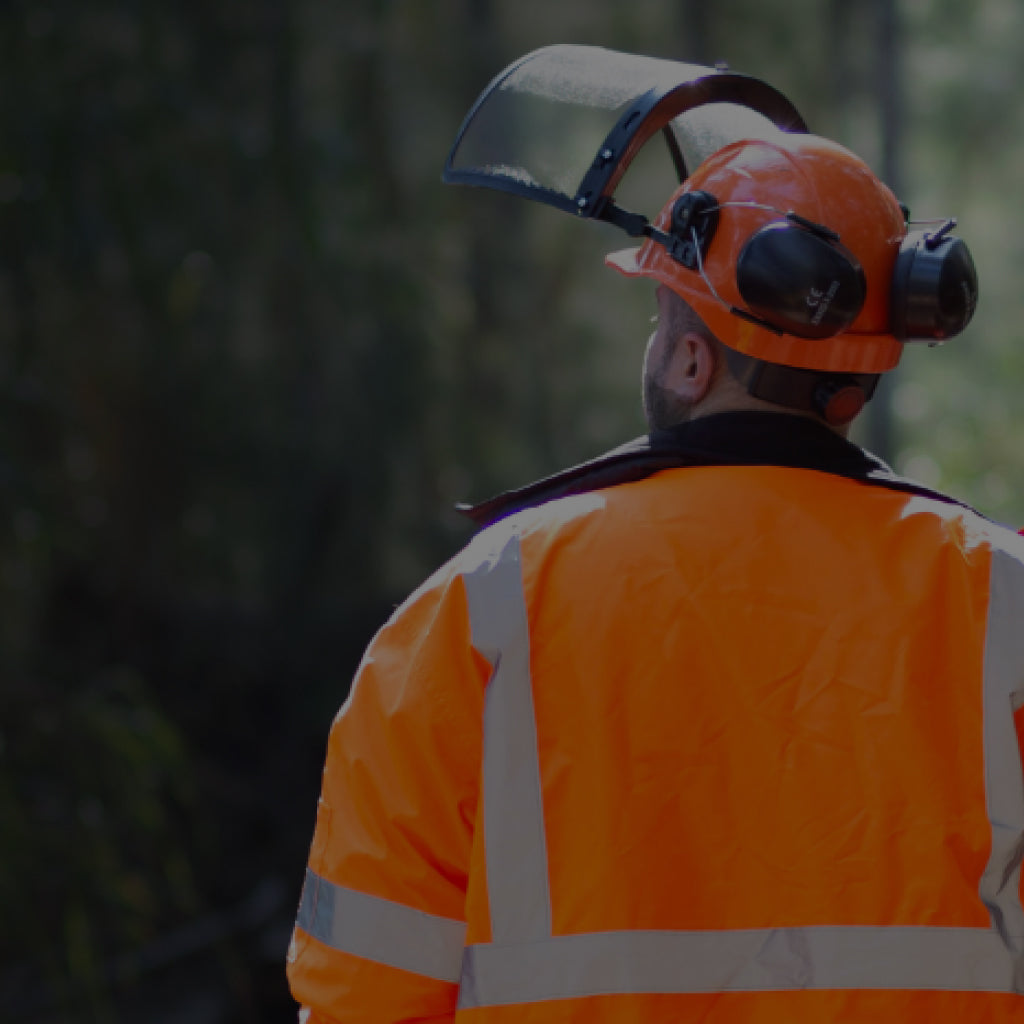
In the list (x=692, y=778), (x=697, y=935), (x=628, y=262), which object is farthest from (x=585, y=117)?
(x=697, y=935)

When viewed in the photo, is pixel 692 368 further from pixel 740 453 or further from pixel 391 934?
pixel 391 934

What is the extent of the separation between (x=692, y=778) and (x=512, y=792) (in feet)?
0.61

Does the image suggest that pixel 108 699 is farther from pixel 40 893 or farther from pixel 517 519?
pixel 517 519

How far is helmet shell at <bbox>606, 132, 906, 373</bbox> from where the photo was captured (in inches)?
60.5

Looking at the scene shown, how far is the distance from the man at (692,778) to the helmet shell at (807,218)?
8.1 inches

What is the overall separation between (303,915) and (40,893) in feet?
9.59

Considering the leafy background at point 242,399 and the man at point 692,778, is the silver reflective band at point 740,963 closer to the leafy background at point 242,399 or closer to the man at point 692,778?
the man at point 692,778

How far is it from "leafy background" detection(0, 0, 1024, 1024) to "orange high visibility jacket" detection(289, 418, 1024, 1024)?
2850 millimetres

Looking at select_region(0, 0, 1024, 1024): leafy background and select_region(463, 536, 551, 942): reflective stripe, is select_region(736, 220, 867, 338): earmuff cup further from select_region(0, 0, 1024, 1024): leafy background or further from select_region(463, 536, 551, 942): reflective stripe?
select_region(0, 0, 1024, 1024): leafy background

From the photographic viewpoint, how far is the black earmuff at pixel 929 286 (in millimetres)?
1525

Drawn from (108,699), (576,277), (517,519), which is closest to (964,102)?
(576,277)

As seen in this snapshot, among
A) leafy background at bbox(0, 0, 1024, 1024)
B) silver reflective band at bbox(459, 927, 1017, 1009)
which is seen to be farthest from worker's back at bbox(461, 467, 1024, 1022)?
leafy background at bbox(0, 0, 1024, 1024)

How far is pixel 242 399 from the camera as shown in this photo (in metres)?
6.04

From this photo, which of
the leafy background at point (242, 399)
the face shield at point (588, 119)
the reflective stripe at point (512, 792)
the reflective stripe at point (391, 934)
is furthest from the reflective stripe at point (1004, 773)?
the leafy background at point (242, 399)
